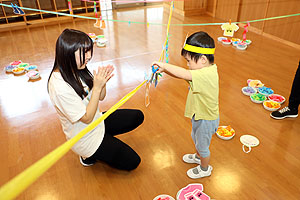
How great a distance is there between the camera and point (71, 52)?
1365 millimetres

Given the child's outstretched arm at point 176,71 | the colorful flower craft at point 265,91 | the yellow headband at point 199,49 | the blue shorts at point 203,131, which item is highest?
the yellow headband at point 199,49

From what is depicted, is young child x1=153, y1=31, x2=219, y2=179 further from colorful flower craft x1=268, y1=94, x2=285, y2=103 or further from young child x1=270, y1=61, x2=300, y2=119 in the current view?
colorful flower craft x1=268, y1=94, x2=285, y2=103

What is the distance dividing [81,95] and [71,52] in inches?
11.7

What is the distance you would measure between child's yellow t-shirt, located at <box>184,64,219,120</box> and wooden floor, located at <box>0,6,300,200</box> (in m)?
0.53

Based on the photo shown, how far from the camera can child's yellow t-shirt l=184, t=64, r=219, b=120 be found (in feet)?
4.39

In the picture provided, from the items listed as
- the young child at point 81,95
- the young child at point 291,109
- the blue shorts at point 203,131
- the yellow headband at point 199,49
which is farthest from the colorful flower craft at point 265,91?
the young child at point 81,95

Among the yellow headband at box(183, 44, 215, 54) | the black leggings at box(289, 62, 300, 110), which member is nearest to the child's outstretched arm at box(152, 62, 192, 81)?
the yellow headband at box(183, 44, 215, 54)

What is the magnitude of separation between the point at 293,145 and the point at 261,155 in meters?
0.32

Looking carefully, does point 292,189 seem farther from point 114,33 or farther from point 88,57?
point 114,33

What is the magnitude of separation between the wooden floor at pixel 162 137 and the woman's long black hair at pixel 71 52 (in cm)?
71

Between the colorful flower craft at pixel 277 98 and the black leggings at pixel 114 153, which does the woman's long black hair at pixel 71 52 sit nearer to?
the black leggings at pixel 114 153

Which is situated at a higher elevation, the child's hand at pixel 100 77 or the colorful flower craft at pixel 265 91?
the child's hand at pixel 100 77

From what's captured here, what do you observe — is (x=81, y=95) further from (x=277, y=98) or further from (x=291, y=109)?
(x=277, y=98)

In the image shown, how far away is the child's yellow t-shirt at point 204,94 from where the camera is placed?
1338 mm
